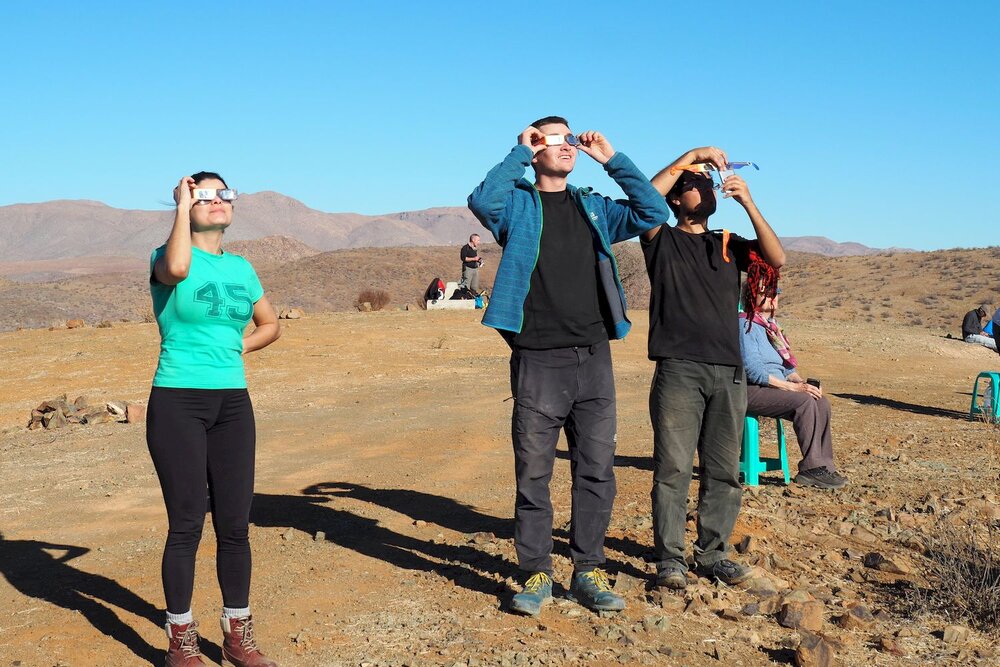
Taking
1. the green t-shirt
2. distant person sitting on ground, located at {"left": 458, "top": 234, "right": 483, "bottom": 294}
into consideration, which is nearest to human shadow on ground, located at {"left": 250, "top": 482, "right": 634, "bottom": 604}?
the green t-shirt

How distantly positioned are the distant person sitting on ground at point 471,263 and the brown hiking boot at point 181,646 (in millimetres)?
19418

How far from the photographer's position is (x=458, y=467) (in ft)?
27.7

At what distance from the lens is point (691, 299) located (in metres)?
5.20

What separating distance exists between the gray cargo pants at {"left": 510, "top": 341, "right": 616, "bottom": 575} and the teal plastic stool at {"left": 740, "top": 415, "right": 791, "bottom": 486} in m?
2.79

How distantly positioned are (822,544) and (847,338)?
16858 millimetres

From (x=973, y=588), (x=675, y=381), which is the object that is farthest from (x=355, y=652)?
(x=973, y=588)

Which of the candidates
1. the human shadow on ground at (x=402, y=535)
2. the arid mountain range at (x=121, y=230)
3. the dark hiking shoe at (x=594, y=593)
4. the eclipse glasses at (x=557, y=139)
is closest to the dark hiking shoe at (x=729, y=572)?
the human shadow on ground at (x=402, y=535)

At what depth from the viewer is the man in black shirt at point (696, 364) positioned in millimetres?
5137

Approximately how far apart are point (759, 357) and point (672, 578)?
8.72 ft

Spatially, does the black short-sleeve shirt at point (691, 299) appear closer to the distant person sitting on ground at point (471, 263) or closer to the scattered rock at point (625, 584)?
the scattered rock at point (625, 584)

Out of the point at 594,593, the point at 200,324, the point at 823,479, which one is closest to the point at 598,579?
the point at 594,593

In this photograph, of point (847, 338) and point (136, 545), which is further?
point (847, 338)

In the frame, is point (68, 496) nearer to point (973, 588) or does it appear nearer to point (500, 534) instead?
point (500, 534)

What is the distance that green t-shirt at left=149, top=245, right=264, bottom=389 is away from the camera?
4.07 metres
